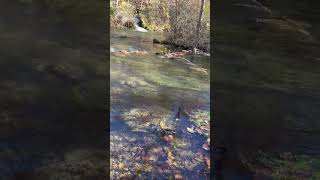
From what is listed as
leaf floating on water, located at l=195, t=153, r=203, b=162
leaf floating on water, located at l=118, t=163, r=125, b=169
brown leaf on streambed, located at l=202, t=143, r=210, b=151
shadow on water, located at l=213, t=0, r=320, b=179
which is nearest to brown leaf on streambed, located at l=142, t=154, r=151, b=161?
leaf floating on water, located at l=118, t=163, r=125, b=169

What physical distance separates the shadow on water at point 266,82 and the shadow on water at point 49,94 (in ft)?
7.44

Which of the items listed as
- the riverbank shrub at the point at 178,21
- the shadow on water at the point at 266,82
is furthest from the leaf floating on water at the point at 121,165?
the riverbank shrub at the point at 178,21

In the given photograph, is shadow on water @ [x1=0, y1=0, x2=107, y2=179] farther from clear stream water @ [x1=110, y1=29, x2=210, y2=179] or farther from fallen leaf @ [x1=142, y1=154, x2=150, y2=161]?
fallen leaf @ [x1=142, y1=154, x2=150, y2=161]

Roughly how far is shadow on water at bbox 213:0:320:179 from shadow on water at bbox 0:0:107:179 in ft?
7.44

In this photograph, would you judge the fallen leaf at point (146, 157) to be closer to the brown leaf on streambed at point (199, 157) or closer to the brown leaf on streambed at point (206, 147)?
the brown leaf on streambed at point (199, 157)

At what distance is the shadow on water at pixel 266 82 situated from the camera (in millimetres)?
7011

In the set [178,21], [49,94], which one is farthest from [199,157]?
[178,21]

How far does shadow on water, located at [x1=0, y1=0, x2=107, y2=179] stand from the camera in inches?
238

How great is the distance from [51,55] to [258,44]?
585cm

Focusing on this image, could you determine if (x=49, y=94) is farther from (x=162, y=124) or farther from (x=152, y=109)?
(x=162, y=124)

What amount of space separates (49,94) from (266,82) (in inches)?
196

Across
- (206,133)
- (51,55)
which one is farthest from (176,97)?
(51,55)

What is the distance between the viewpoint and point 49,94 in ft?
27.7

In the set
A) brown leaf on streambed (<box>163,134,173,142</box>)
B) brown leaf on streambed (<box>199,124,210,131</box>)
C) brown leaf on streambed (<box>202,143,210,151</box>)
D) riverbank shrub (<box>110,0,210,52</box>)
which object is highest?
riverbank shrub (<box>110,0,210,52</box>)
